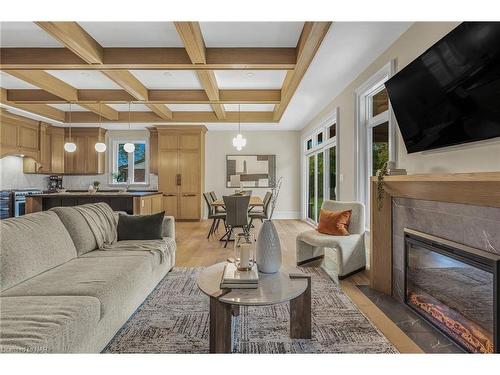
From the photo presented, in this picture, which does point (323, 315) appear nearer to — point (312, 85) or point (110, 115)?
point (312, 85)

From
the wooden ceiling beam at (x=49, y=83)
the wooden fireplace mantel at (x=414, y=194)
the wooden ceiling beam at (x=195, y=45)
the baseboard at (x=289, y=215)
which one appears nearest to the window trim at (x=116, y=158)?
the wooden ceiling beam at (x=49, y=83)

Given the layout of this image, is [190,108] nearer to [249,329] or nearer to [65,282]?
[65,282]

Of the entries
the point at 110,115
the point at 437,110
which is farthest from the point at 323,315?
the point at 110,115

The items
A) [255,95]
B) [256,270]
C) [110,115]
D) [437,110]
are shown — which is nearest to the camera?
[256,270]

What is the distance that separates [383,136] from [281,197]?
495cm

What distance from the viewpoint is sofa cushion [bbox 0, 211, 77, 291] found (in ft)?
6.05

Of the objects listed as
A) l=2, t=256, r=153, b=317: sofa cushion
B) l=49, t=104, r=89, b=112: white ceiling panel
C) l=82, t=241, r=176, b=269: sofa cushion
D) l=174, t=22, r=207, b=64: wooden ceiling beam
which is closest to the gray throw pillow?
l=82, t=241, r=176, b=269: sofa cushion

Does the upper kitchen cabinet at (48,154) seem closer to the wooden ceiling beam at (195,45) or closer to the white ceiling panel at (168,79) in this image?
the white ceiling panel at (168,79)

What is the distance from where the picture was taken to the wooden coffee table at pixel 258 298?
1.60 m

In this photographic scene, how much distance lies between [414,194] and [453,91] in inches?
32.4

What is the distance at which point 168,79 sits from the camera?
495cm

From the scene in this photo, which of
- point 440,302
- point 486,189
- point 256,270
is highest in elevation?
point 486,189

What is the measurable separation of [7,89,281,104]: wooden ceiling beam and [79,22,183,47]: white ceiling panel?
1857 millimetres

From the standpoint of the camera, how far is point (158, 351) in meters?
1.83
